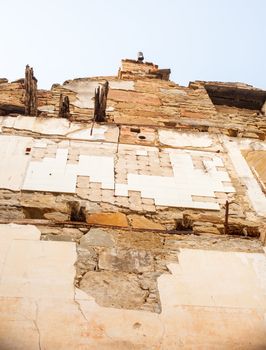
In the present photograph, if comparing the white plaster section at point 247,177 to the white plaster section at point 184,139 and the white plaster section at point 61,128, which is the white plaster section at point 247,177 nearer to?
the white plaster section at point 184,139

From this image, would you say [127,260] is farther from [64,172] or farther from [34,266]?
[64,172]

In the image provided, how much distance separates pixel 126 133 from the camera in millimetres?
5531

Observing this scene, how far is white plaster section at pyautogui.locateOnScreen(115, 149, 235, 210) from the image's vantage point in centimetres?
441

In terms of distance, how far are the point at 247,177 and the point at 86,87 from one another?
4.18 meters

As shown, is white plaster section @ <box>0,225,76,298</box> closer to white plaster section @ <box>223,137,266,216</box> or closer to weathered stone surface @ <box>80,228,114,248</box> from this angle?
weathered stone surface @ <box>80,228,114,248</box>

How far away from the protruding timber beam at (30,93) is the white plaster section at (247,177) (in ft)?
9.55

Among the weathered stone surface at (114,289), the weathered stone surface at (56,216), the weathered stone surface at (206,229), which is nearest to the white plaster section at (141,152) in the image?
the weathered stone surface at (206,229)

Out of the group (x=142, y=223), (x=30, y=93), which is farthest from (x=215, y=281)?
(x=30, y=93)

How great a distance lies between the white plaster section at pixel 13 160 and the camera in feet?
14.1

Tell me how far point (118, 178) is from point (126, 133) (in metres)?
1.13

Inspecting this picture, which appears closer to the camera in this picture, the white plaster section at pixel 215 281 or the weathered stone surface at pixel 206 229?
the white plaster section at pixel 215 281

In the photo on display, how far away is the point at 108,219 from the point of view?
4.10 m

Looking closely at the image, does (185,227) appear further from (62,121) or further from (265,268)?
(62,121)

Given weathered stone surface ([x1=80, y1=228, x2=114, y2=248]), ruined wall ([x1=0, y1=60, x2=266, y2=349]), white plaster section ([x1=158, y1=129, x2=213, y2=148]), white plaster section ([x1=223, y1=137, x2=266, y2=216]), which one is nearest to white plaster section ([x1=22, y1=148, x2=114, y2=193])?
ruined wall ([x1=0, y1=60, x2=266, y2=349])
